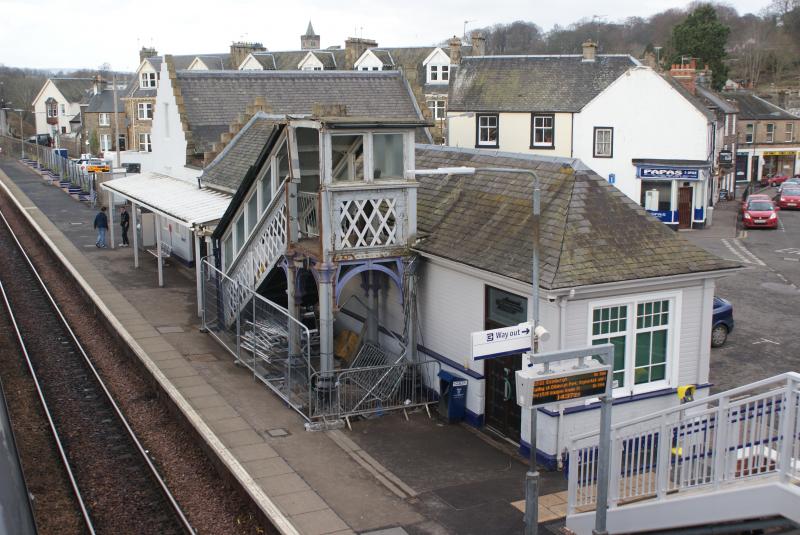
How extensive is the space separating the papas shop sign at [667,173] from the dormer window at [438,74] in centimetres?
2233

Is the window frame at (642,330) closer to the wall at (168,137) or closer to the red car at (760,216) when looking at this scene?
the wall at (168,137)

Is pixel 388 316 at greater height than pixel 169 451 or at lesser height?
greater

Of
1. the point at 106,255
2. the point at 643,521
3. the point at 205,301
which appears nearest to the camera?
the point at 643,521

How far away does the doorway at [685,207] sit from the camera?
42.1 metres

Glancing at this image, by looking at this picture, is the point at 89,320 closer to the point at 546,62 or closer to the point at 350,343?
the point at 350,343

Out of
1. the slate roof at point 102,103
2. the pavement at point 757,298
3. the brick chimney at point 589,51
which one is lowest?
the pavement at point 757,298

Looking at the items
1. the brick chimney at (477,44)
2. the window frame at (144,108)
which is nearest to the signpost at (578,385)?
the brick chimney at (477,44)

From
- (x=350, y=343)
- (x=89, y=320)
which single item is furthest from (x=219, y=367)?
(x=89, y=320)

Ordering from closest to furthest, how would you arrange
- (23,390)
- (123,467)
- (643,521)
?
1. (643,521)
2. (123,467)
3. (23,390)

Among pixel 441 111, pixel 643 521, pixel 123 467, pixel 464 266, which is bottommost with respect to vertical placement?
pixel 123 467

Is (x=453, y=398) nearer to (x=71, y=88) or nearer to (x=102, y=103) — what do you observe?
(x=102, y=103)

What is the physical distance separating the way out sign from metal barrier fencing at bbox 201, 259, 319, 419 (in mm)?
4823

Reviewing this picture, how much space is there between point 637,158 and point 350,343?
26.5 meters

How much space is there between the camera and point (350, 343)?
19.2 meters
